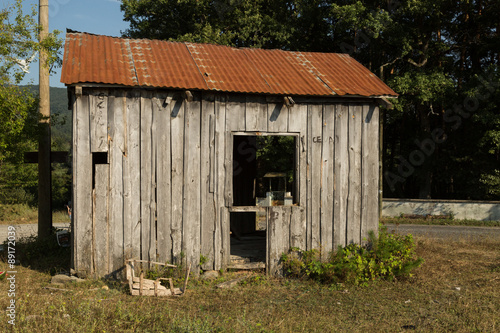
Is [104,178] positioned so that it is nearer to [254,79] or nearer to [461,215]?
[254,79]

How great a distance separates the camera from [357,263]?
858 centimetres

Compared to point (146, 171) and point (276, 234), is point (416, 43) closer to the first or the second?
point (276, 234)

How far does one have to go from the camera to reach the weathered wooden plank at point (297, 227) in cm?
870

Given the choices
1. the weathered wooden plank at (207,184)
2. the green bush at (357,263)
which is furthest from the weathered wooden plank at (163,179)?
the green bush at (357,263)

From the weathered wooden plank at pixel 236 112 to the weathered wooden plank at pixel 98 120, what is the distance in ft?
7.52

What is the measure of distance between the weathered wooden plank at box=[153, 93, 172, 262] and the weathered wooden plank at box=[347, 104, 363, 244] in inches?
147

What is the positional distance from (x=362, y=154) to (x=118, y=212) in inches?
200

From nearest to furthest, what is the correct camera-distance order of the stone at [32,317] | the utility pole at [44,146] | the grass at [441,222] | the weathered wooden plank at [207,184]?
the stone at [32,317] → the weathered wooden plank at [207,184] → the utility pole at [44,146] → the grass at [441,222]

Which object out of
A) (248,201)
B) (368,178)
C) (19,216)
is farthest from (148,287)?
(19,216)

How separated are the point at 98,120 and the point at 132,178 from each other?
4.02ft

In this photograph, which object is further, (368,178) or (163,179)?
(368,178)

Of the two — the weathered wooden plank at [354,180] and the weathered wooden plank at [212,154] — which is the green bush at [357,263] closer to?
the weathered wooden plank at [354,180]

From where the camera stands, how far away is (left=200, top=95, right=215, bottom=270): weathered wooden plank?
830cm

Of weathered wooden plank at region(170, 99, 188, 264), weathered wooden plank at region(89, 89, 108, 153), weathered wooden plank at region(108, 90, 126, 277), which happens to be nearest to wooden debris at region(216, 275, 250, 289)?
weathered wooden plank at region(170, 99, 188, 264)
